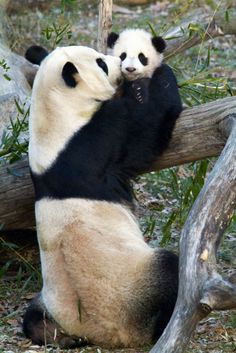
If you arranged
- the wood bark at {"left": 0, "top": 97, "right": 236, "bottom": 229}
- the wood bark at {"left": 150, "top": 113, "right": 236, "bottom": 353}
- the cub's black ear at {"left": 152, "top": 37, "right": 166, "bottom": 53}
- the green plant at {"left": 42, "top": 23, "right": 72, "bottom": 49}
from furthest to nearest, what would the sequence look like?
the green plant at {"left": 42, "top": 23, "right": 72, "bottom": 49}, the cub's black ear at {"left": 152, "top": 37, "right": 166, "bottom": 53}, the wood bark at {"left": 0, "top": 97, "right": 236, "bottom": 229}, the wood bark at {"left": 150, "top": 113, "right": 236, "bottom": 353}

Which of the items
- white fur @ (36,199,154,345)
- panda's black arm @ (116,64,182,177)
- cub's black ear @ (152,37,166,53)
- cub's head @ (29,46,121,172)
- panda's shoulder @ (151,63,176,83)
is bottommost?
white fur @ (36,199,154,345)

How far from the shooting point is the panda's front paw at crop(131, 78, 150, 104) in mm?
4738

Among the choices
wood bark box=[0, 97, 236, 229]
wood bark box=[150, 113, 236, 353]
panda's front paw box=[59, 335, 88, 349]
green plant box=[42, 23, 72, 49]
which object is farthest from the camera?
green plant box=[42, 23, 72, 49]

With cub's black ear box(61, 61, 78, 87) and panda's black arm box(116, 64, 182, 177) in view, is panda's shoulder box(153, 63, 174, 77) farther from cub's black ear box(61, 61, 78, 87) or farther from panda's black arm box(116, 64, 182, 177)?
cub's black ear box(61, 61, 78, 87)

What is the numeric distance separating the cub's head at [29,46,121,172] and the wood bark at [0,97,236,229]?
49 cm

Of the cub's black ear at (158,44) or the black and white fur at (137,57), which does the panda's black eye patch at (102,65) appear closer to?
the black and white fur at (137,57)

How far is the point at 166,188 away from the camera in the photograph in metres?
6.99

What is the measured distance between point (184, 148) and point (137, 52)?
2.13 ft

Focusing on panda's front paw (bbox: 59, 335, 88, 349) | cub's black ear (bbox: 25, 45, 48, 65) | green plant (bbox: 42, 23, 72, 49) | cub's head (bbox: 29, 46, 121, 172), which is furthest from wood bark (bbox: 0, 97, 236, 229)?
panda's front paw (bbox: 59, 335, 88, 349)

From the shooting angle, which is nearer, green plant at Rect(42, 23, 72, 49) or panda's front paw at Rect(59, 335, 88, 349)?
panda's front paw at Rect(59, 335, 88, 349)

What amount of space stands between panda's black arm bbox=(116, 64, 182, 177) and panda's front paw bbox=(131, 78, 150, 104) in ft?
0.11

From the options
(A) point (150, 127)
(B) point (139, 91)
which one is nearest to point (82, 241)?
(A) point (150, 127)

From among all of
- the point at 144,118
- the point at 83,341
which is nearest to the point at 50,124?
the point at 144,118

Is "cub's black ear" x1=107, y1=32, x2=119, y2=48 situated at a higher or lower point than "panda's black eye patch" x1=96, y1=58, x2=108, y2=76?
lower
